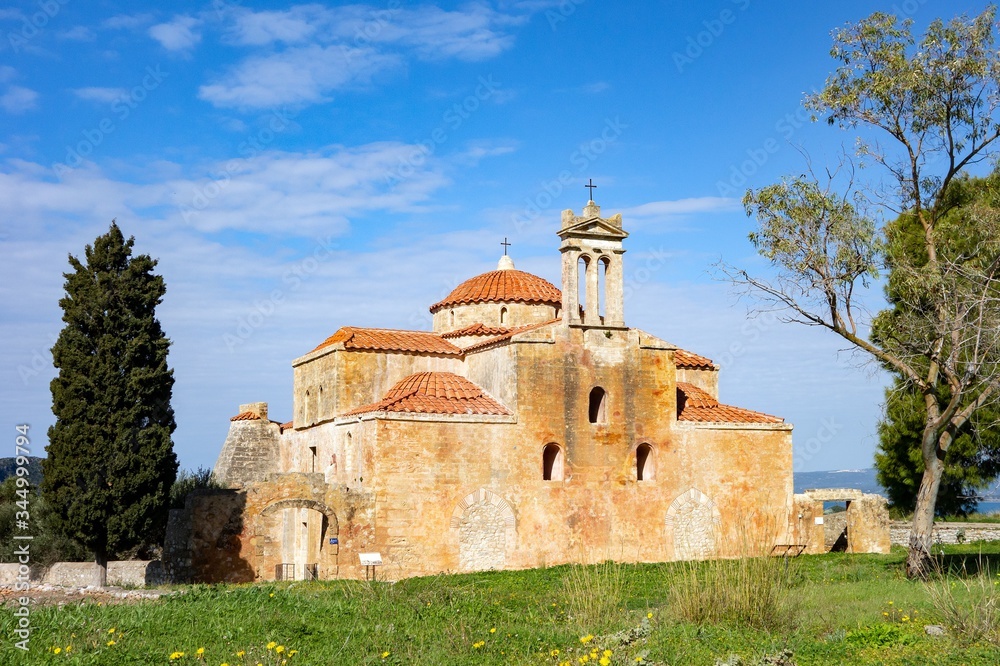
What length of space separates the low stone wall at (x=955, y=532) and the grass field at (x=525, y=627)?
1441cm

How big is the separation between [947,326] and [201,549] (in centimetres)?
1552

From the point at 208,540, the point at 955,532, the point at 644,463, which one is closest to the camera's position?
the point at 208,540

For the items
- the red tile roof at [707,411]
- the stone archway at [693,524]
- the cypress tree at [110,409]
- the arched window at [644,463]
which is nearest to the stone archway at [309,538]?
the cypress tree at [110,409]

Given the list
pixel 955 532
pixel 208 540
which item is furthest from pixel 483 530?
pixel 955 532

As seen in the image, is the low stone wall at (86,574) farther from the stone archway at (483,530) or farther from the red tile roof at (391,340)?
the red tile roof at (391,340)

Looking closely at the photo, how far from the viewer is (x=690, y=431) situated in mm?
24562

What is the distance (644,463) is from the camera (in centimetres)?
2439

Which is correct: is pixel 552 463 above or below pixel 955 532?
above

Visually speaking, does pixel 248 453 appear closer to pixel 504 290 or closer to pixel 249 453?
pixel 249 453

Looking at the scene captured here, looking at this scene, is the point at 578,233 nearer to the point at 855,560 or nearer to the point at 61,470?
the point at 855,560

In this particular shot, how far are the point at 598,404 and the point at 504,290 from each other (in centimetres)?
460

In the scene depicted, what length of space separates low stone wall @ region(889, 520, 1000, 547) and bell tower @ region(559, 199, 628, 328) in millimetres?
11540

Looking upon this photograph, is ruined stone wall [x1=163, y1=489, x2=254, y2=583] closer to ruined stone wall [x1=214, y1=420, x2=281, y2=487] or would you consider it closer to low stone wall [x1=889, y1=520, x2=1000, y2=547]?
ruined stone wall [x1=214, y1=420, x2=281, y2=487]

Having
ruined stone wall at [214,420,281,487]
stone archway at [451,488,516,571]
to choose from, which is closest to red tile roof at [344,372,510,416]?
stone archway at [451,488,516,571]
